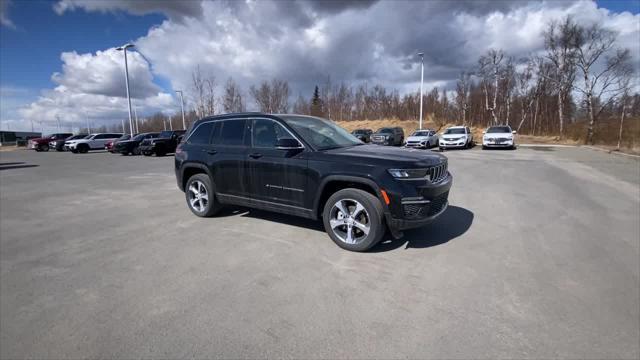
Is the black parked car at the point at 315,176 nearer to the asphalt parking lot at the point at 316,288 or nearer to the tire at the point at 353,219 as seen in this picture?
the tire at the point at 353,219

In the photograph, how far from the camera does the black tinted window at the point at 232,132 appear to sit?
5.34 m

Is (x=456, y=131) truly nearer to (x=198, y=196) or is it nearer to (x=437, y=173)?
(x=437, y=173)

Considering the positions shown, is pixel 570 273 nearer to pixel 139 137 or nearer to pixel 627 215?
pixel 627 215

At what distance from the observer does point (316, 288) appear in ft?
10.8

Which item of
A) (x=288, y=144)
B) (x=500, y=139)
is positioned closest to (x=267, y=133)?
(x=288, y=144)

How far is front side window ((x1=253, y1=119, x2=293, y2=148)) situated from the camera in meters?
4.87

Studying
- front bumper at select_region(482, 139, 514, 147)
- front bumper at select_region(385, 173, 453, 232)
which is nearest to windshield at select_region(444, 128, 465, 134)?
front bumper at select_region(482, 139, 514, 147)

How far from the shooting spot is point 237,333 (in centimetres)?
261

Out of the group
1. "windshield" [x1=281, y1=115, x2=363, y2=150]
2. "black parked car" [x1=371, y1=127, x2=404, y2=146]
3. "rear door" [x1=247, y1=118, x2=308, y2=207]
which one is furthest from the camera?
"black parked car" [x1=371, y1=127, x2=404, y2=146]

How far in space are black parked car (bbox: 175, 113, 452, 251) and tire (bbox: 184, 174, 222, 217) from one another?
0.06 ft

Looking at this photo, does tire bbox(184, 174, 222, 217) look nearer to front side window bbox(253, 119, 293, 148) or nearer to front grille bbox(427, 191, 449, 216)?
front side window bbox(253, 119, 293, 148)

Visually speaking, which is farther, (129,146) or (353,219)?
(129,146)

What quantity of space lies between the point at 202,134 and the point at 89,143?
3366 cm

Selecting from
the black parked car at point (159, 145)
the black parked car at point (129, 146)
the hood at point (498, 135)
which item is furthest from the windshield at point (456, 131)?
the black parked car at point (129, 146)
